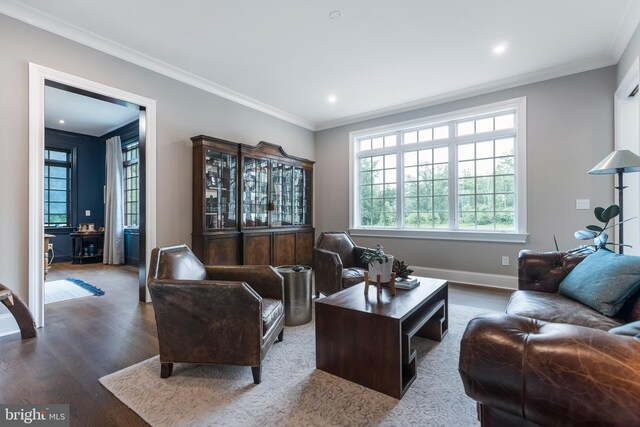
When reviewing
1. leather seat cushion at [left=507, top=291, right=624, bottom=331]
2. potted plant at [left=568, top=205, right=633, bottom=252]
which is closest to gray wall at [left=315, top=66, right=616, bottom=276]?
potted plant at [left=568, top=205, right=633, bottom=252]

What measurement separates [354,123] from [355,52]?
228cm

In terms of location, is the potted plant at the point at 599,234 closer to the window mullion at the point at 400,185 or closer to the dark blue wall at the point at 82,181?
the window mullion at the point at 400,185

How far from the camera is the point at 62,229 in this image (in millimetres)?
6652

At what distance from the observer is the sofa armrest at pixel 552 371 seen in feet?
2.29

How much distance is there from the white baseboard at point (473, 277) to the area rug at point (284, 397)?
2.48m

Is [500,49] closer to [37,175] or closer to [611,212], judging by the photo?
[611,212]

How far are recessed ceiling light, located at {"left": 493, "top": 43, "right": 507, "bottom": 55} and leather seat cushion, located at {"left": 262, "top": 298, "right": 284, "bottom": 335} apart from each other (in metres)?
3.49

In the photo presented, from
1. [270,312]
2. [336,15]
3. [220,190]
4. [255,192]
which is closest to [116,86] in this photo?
[220,190]

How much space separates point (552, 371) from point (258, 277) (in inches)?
79.7

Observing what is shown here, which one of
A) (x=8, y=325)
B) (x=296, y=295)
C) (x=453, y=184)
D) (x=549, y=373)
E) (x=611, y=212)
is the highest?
(x=453, y=184)

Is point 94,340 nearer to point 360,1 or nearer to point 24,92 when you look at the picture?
point 24,92

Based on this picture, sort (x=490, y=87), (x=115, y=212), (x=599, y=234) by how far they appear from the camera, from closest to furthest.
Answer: (x=599, y=234)
(x=490, y=87)
(x=115, y=212)

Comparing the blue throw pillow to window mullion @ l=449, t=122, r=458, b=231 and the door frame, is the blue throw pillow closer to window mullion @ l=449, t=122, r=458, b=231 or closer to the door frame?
window mullion @ l=449, t=122, r=458, b=231

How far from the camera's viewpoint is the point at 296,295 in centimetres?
289
